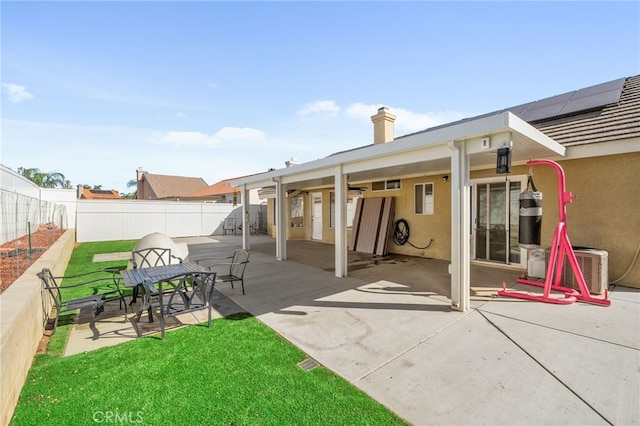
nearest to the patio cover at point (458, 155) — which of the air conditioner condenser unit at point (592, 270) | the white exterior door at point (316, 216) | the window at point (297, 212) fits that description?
the air conditioner condenser unit at point (592, 270)

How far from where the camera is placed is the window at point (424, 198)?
9.46m

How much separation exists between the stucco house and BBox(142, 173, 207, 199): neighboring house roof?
28930mm

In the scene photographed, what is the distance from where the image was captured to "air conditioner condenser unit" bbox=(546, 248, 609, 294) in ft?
17.1

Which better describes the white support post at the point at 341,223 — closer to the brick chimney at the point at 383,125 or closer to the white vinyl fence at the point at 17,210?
the brick chimney at the point at 383,125

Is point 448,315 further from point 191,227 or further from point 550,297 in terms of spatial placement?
point 191,227

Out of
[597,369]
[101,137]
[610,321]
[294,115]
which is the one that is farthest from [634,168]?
[101,137]

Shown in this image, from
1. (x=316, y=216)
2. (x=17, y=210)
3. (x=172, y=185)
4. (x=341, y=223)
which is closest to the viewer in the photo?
(x=17, y=210)

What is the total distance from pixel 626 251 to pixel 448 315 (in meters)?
4.47

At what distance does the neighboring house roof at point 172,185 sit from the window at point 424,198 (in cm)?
3060

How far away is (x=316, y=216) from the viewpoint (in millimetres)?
14609

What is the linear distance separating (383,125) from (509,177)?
410 cm

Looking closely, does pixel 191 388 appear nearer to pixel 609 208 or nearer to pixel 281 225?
pixel 281 225

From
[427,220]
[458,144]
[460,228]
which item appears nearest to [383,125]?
[427,220]

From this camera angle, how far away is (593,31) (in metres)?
6.66
